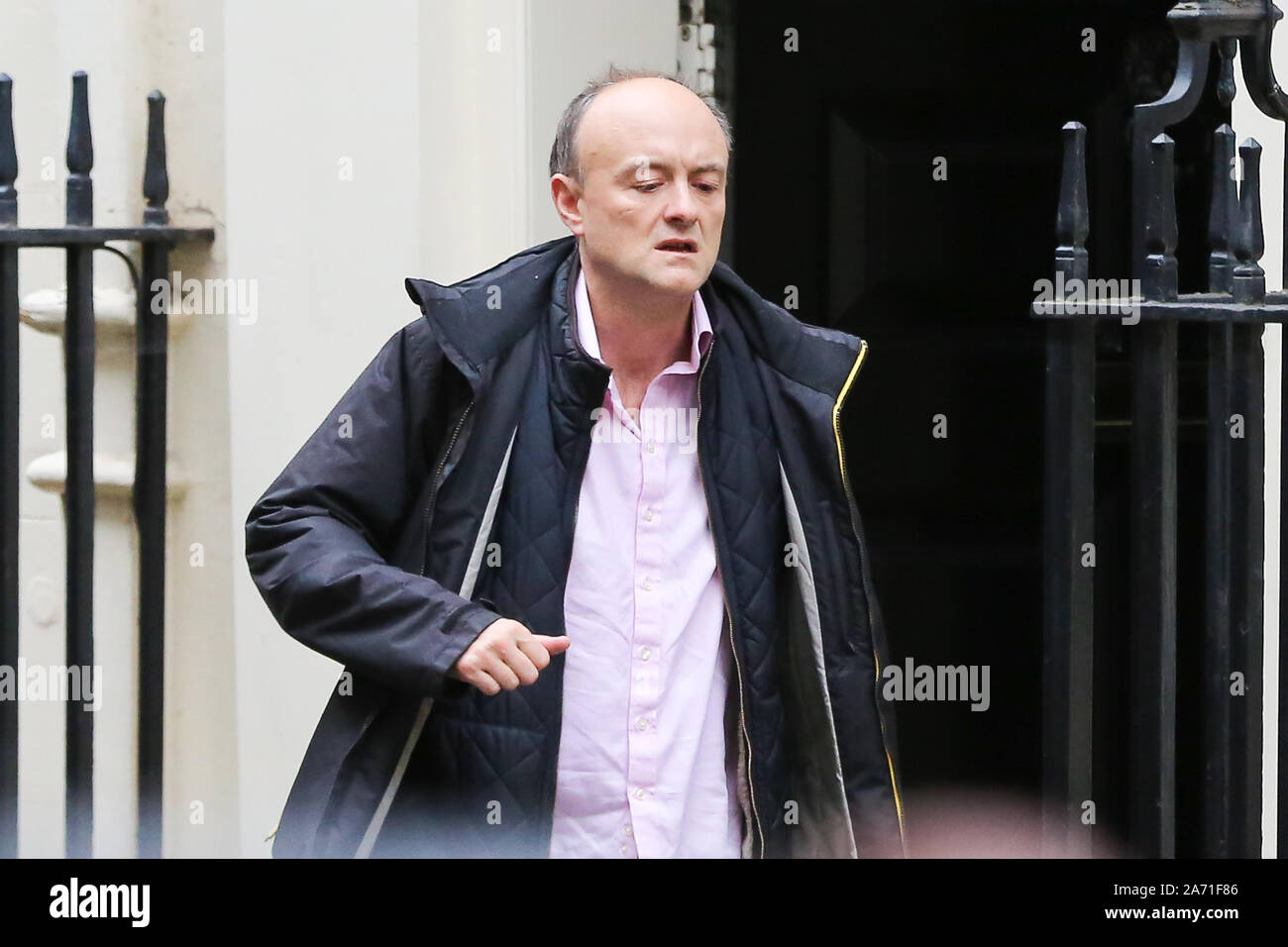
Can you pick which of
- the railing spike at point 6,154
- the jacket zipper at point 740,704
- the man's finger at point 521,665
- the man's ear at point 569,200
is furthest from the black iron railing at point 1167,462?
the railing spike at point 6,154

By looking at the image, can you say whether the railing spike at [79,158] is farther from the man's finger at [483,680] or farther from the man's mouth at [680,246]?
the man's finger at [483,680]

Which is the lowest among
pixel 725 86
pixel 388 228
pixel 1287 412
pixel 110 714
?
pixel 110 714

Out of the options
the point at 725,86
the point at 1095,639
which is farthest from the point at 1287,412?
the point at 725,86

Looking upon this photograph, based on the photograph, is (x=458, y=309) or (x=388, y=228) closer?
(x=458, y=309)

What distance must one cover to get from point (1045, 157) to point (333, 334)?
1.50m

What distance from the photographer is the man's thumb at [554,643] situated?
2400mm

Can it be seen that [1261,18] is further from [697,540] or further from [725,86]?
[725,86]

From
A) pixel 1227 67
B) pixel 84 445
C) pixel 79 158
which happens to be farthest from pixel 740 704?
pixel 79 158

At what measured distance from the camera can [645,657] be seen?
2.57 m

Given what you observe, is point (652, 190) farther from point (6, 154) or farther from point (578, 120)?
point (6, 154)

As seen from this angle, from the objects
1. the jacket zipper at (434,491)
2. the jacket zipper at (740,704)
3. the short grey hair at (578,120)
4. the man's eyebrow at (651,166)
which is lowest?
the jacket zipper at (740,704)

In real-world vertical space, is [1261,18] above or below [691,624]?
above

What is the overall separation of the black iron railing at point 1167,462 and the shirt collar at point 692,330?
0.44 m

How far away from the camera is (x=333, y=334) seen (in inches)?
154
